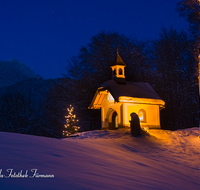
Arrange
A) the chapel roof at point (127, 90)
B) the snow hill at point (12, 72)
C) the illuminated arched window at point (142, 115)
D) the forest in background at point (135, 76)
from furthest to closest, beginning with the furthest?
the snow hill at point (12, 72) → the forest in background at point (135, 76) → the illuminated arched window at point (142, 115) → the chapel roof at point (127, 90)

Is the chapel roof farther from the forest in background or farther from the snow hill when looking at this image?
the snow hill

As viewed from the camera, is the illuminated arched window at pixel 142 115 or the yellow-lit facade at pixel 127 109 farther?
the illuminated arched window at pixel 142 115

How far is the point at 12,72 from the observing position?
69.4m

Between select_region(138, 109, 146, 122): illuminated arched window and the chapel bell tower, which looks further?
the chapel bell tower

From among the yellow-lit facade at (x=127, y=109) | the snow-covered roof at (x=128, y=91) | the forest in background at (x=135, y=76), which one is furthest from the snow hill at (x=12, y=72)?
the snow-covered roof at (x=128, y=91)

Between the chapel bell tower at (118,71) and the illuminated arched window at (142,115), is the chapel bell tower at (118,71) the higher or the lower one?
the higher one

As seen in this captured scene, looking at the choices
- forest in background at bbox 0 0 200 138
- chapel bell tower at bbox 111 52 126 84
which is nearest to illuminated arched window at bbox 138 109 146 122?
chapel bell tower at bbox 111 52 126 84

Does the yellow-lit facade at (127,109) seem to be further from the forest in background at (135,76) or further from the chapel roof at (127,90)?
the forest in background at (135,76)

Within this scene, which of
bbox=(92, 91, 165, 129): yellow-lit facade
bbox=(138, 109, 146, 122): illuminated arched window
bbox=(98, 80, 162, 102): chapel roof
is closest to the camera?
bbox=(92, 91, 165, 129): yellow-lit facade

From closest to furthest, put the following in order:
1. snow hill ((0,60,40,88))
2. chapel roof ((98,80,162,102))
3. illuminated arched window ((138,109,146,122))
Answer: chapel roof ((98,80,162,102)), illuminated arched window ((138,109,146,122)), snow hill ((0,60,40,88))

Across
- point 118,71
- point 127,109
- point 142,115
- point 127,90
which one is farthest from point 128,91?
point 118,71

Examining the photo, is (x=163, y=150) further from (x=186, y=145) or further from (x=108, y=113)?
(x=108, y=113)

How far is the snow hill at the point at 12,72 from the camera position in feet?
214

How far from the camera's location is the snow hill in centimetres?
6531
